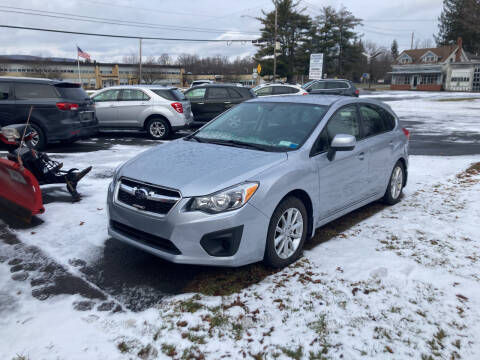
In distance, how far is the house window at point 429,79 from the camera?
227 feet

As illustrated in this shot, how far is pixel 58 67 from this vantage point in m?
76.8

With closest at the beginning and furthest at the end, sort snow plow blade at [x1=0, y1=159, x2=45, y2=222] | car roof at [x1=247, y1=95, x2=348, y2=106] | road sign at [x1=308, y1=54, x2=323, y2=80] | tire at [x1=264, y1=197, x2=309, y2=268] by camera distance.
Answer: tire at [x1=264, y1=197, x2=309, y2=268] < snow plow blade at [x1=0, y1=159, x2=45, y2=222] < car roof at [x1=247, y1=95, x2=348, y2=106] < road sign at [x1=308, y1=54, x2=323, y2=80]

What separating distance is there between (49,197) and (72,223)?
1373mm

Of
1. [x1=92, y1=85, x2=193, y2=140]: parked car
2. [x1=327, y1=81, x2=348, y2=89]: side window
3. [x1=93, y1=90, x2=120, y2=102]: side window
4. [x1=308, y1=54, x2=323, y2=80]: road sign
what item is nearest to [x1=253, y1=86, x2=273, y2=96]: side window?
[x1=327, y1=81, x2=348, y2=89]: side window

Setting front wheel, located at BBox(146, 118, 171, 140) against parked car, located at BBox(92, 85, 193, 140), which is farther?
front wheel, located at BBox(146, 118, 171, 140)

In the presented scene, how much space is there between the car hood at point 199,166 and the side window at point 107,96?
8978 mm

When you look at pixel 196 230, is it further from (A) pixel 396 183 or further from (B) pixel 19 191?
(A) pixel 396 183

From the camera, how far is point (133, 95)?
12.3 meters

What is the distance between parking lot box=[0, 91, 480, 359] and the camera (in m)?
2.76

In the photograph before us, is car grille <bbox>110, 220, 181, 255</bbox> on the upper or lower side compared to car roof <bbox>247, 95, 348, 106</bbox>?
lower

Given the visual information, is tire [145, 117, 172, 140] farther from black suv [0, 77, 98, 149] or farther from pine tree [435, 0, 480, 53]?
pine tree [435, 0, 480, 53]

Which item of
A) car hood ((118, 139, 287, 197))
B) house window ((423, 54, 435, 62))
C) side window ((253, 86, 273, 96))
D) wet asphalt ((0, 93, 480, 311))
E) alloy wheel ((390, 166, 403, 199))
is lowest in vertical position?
wet asphalt ((0, 93, 480, 311))

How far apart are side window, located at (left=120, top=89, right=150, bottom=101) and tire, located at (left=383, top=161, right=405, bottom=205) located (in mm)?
8503

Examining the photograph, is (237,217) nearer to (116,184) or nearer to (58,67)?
(116,184)
